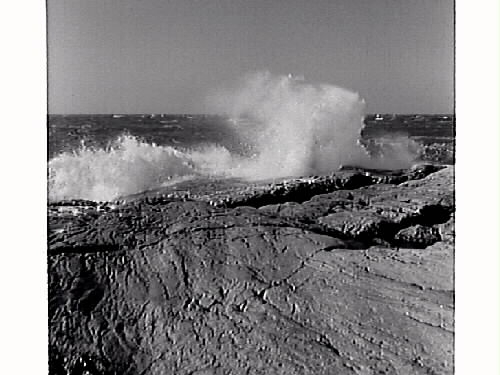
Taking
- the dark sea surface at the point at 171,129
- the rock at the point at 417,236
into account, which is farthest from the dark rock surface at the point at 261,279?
the dark sea surface at the point at 171,129

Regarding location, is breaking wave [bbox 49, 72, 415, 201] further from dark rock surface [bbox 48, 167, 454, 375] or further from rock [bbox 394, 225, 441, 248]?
rock [bbox 394, 225, 441, 248]

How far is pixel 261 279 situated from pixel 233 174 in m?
0.33

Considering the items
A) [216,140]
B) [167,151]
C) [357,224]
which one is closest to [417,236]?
[357,224]

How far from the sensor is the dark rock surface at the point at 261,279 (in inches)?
76.6

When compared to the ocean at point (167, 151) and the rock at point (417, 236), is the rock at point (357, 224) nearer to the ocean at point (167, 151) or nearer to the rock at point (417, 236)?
the rock at point (417, 236)

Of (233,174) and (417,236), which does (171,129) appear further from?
(417,236)

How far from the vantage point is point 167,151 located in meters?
2.06

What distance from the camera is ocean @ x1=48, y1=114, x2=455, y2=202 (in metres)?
2.02

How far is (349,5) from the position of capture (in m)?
2.02

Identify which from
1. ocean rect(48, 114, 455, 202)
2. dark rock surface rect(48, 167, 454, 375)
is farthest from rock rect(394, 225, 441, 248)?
ocean rect(48, 114, 455, 202)

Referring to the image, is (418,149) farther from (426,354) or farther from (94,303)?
(94,303)
